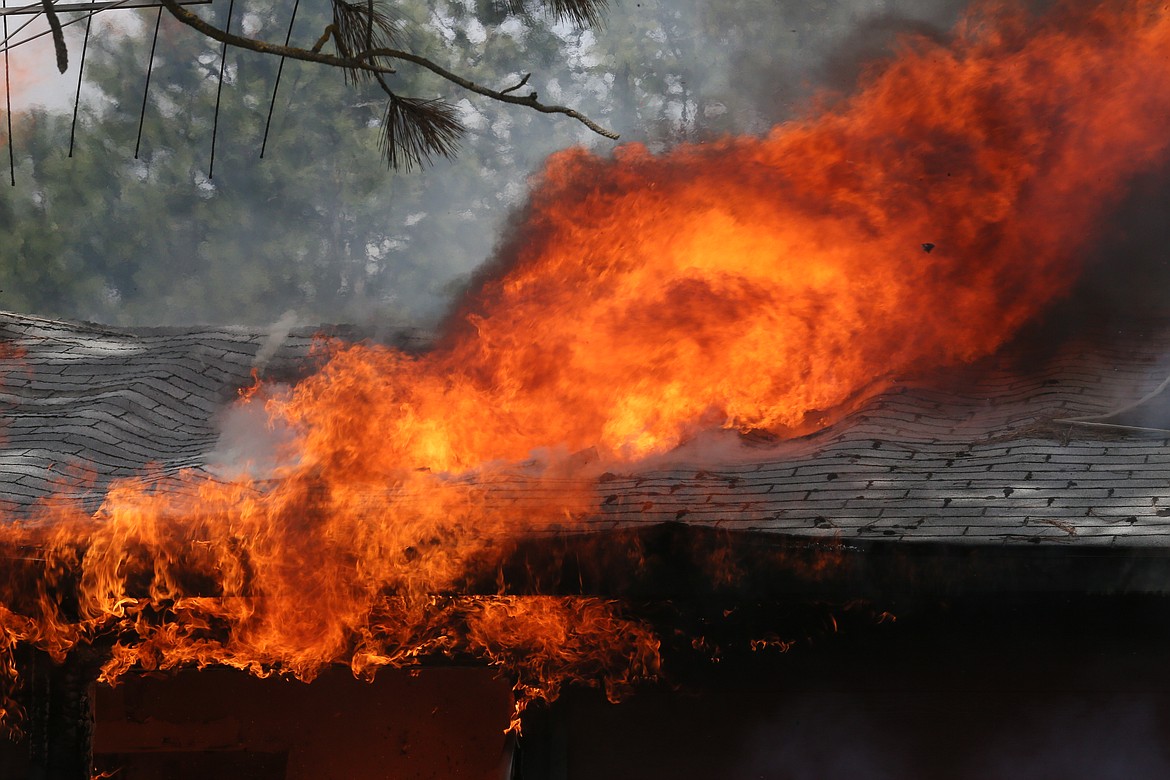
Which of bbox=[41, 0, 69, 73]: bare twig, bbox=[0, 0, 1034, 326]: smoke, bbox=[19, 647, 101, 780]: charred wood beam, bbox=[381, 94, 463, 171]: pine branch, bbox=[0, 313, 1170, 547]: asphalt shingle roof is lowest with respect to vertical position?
bbox=[19, 647, 101, 780]: charred wood beam

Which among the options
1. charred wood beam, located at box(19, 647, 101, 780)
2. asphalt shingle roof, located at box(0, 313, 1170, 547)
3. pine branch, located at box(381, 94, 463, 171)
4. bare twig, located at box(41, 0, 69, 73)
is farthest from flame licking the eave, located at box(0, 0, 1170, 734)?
bare twig, located at box(41, 0, 69, 73)

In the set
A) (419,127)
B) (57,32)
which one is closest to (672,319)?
(419,127)

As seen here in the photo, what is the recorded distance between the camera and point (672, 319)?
664 centimetres

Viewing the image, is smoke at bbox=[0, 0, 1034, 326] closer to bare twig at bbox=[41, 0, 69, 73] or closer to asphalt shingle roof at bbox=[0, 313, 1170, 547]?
asphalt shingle roof at bbox=[0, 313, 1170, 547]

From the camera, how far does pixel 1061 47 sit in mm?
6879

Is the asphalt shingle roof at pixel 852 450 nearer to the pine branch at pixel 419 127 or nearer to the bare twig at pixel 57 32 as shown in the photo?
the pine branch at pixel 419 127

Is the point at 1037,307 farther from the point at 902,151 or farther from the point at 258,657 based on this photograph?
the point at 258,657

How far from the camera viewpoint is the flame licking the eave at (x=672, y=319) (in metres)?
4.94

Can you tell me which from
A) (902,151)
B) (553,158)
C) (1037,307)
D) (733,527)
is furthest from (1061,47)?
(733,527)

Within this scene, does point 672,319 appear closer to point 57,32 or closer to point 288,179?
point 57,32

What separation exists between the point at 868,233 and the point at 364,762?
461cm

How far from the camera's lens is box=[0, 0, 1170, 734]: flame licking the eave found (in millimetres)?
4938

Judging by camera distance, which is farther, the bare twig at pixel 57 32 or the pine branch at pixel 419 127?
the pine branch at pixel 419 127

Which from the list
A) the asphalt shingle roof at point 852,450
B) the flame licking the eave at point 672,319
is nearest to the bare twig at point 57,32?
the flame licking the eave at point 672,319
